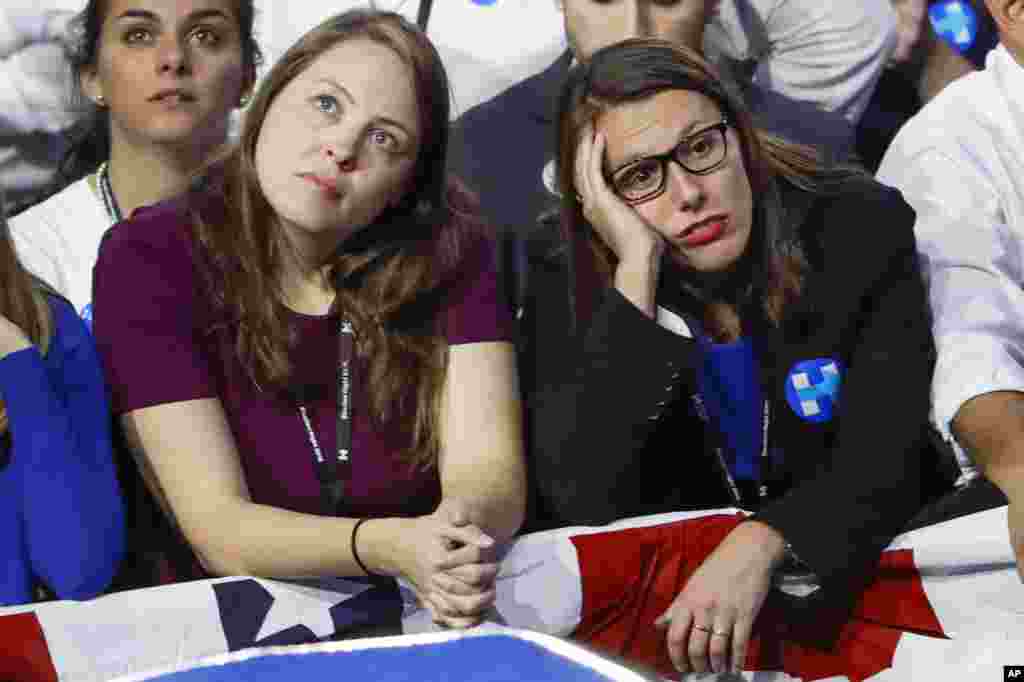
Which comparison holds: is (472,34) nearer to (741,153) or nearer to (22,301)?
(741,153)

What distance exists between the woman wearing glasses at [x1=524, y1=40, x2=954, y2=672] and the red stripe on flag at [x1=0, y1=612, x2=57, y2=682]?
455 millimetres

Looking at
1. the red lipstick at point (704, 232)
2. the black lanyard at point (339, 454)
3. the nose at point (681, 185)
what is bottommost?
the black lanyard at point (339, 454)

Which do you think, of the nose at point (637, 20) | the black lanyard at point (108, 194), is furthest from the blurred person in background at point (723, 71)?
the black lanyard at point (108, 194)

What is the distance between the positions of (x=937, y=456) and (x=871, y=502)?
A: 0.12 m

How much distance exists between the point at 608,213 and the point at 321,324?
284mm

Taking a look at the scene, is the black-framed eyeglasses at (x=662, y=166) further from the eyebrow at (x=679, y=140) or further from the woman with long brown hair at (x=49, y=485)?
the woman with long brown hair at (x=49, y=485)

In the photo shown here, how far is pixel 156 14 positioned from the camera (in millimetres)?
1454

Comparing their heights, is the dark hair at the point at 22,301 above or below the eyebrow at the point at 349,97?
below

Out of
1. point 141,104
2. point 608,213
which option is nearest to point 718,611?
point 608,213

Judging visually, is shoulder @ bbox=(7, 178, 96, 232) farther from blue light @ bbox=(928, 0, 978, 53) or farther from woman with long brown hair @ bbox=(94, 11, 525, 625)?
blue light @ bbox=(928, 0, 978, 53)

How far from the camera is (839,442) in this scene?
1.42 m

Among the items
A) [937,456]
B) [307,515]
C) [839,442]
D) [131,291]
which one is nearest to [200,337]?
[131,291]

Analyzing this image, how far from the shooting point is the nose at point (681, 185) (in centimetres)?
145

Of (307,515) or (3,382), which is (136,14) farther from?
(307,515)
